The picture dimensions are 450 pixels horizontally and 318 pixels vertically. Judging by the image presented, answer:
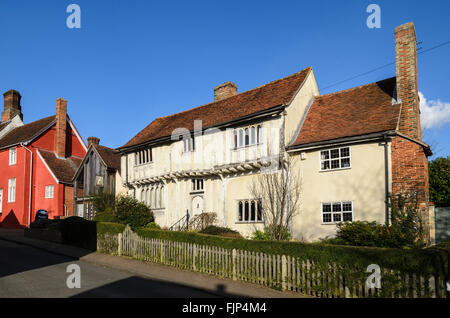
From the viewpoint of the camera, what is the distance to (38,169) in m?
31.4

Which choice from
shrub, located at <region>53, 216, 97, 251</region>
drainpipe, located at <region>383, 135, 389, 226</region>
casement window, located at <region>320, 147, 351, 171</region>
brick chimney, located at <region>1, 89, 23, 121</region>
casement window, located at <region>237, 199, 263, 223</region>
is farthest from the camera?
brick chimney, located at <region>1, 89, 23, 121</region>

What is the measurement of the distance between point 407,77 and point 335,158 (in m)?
4.85

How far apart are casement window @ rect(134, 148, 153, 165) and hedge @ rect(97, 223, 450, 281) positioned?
475 inches

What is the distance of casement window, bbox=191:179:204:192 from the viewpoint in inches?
877

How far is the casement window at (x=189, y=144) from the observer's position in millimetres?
22094

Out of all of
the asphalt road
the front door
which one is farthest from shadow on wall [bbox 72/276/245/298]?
the front door

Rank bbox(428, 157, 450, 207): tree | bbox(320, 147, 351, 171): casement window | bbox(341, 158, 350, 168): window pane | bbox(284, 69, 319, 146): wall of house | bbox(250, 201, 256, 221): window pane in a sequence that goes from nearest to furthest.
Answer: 1. bbox(341, 158, 350, 168): window pane
2. bbox(320, 147, 351, 171): casement window
3. bbox(284, 69, 319, 146): wall of house
4. bbox(250, 201, 256, 221): window pane
5. bbox(428, 157, 450, 207): tree

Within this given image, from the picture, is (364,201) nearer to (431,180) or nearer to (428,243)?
(428,243)

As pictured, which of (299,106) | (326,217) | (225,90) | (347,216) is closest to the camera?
(347,216)

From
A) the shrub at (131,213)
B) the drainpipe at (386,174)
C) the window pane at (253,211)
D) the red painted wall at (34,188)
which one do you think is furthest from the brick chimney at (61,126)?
the drainpipe at (386,174)

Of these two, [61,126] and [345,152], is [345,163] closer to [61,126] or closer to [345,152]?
[345,152]

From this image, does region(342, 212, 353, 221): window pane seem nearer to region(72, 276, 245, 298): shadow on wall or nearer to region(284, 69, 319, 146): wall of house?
region(284, 69, 319, 146): wall of house

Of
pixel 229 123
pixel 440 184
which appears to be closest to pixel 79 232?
pixel 229 123

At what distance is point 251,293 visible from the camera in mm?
10672
